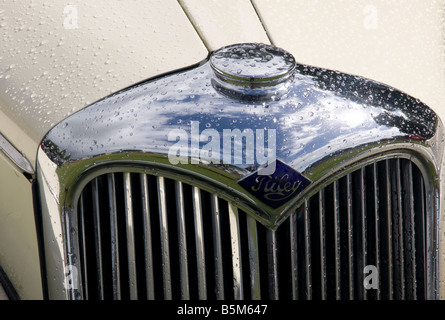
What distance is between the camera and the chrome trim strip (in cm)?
162

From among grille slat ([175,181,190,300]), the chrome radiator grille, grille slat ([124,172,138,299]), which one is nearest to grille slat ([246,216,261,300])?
the chrome radiator grille

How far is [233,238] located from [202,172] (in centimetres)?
17

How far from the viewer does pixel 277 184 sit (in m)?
1.51

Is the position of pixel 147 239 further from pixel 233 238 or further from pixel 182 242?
pixel 233 238

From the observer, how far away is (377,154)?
1.61m

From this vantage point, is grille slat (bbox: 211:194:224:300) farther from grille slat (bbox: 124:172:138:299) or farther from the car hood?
the car hood

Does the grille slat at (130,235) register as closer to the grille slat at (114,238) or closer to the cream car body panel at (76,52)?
the grille slat at (114,238)

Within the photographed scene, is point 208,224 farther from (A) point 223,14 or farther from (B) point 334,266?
(A) point 223,14

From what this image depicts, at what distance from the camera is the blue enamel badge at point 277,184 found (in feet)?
4.91

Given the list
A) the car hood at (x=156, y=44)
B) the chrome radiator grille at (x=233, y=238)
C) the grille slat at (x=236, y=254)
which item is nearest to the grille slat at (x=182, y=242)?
the chrome radiator grille at (x=233, y=238)

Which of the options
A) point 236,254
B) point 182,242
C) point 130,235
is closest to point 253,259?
point 236,254

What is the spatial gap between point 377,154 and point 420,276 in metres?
0.38

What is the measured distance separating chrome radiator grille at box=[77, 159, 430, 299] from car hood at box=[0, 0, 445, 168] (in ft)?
0.85
